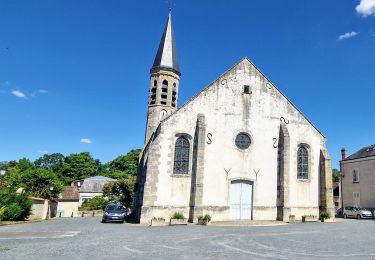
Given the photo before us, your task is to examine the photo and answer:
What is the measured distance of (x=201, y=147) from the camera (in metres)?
21.5

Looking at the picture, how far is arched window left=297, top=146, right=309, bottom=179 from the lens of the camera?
23797 mm

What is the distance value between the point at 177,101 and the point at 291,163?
10.6 metres

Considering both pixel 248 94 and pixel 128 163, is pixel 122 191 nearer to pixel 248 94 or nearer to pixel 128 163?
pixel 248 94

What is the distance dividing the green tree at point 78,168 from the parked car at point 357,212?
54.4 m

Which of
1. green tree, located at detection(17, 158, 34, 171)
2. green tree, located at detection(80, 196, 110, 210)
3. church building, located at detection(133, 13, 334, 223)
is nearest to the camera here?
church building, located at detection(133, 13, 334, 223)

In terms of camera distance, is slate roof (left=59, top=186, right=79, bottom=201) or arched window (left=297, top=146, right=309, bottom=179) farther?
slate roof (left=59, top=186, right=79, bottom=201)

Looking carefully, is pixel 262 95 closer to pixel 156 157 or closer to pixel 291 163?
pixel 291 163

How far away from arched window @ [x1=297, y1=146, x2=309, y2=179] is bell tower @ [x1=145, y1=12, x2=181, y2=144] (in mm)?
10450

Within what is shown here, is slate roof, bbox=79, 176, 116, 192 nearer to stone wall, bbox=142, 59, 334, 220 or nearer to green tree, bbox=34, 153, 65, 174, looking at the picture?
green tree, bbox=34, 153, 65, 174

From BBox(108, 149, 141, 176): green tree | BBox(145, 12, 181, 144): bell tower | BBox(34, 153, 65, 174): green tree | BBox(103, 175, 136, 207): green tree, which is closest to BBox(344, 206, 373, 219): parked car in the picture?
BBox(145, 12, 181, 144): bell tower

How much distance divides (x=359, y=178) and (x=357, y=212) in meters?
5.79

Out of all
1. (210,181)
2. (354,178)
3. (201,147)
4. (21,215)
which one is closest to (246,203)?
(210,181)

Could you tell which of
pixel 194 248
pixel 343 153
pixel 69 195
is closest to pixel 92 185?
pixel 69 195

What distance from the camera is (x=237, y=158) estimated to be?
2266 centimetres
